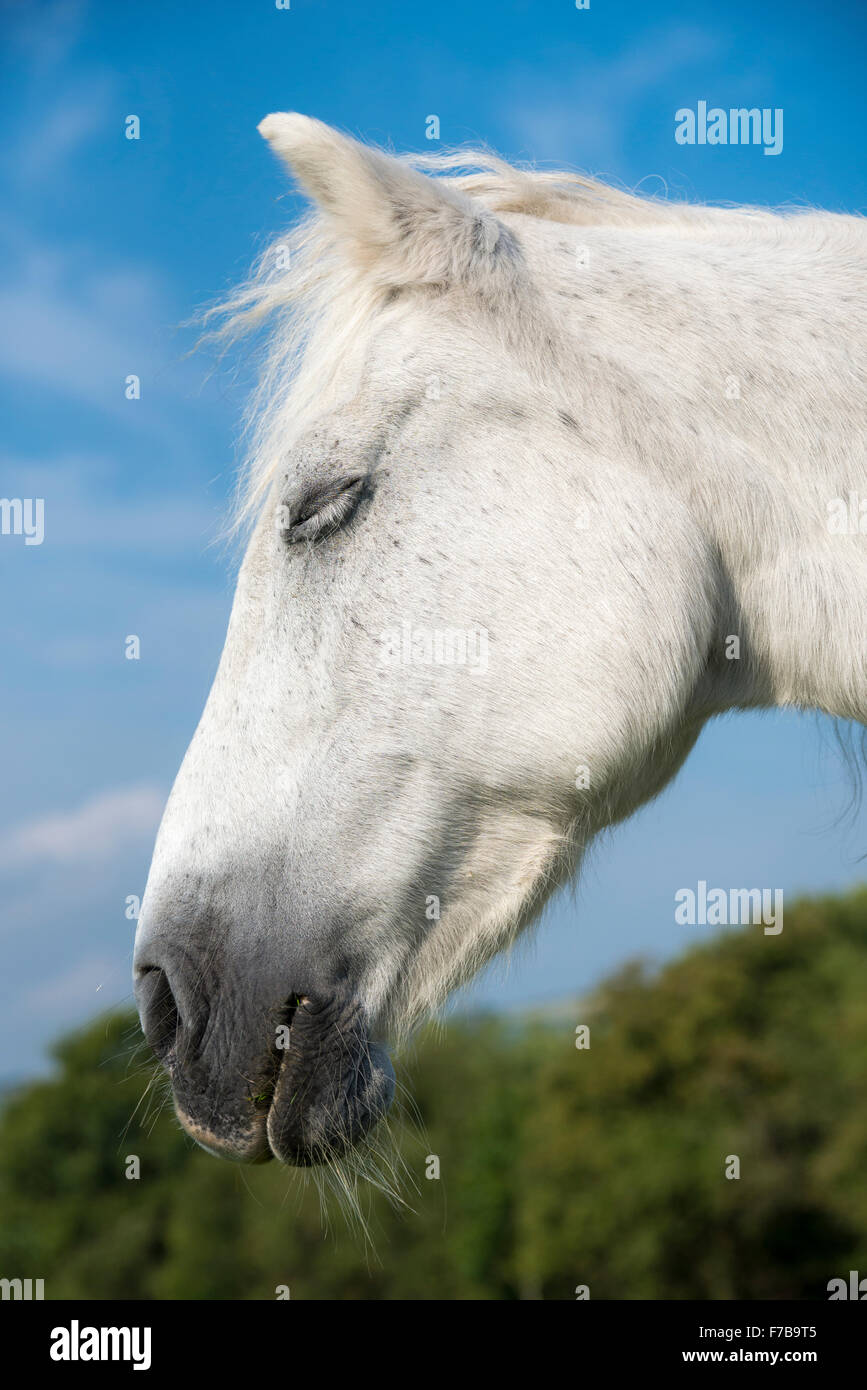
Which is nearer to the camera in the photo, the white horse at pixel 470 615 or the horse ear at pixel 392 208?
the white horse at pixel 470 615

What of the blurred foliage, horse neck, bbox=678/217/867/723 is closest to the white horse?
horse neck, bbox=678/217/867/723

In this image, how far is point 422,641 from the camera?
2.30 meters

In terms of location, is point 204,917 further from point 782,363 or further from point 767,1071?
point 767,1071

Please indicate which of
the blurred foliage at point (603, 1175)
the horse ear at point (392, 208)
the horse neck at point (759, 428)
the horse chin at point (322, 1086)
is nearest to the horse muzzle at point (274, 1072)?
the horse chin at point (322, 1086)

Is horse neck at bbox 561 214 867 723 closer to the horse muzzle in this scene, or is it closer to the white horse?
the white horse

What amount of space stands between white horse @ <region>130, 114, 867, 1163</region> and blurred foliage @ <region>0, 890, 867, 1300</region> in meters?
43.4

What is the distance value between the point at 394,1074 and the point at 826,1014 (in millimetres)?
51327

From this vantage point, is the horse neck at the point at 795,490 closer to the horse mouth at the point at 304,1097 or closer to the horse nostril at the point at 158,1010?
the horse mouth at the point at 304,1097

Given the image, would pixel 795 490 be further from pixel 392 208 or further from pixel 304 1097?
pixel 304 1097

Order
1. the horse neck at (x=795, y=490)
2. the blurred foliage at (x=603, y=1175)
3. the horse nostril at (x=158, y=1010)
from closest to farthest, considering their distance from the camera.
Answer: the horse neck at (x=795, y=490) < the horse nostril at (x=158, y=1010) < the blurred foliage at (x=603, y=1175)

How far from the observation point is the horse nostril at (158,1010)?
2.38 metres

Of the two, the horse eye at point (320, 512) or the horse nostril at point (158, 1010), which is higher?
the horse eye at point (320, 512)

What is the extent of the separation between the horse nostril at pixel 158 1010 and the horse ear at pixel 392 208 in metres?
1.67

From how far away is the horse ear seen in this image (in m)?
2.40
